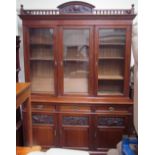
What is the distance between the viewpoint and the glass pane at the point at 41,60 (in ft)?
8.61

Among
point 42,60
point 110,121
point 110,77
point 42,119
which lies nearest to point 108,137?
point 110,121

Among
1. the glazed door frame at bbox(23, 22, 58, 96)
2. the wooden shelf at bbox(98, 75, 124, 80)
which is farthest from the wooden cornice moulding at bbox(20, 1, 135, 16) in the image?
the wooden shelf at bbox(98, 75, 124, 80)

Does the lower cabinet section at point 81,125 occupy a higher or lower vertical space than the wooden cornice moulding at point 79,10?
lower

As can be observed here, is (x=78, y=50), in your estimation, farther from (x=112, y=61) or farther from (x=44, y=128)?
(x=44, y=128)

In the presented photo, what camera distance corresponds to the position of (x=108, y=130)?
8.37 ft

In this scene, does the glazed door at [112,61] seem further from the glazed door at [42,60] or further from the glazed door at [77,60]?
the glazed door at [42,60]

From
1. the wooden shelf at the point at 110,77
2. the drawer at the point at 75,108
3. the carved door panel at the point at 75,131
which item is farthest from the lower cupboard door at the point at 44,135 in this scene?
the wooden shelf at the point at 110,77

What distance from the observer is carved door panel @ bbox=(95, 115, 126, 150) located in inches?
99.7

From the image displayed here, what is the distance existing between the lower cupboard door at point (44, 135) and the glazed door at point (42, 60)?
46cm

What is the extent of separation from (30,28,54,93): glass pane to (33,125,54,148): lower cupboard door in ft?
1.52

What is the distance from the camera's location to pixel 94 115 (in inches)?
99.4
